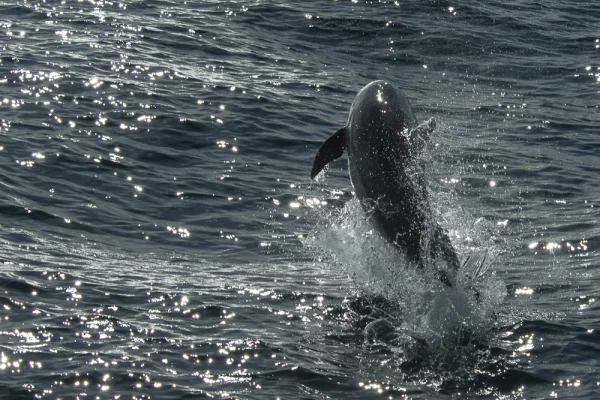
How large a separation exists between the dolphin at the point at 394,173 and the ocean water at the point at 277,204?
0.33 m

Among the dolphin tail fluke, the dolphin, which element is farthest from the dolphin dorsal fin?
the dolphin tail fluke

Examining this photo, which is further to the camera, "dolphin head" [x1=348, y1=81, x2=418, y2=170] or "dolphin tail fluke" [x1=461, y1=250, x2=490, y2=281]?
"dolphin tail fluke" [x1=461, y1=250, x2=490, y2=281]

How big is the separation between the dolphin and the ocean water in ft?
1.09

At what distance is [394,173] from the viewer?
37.0 ft

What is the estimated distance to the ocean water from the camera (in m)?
9.93

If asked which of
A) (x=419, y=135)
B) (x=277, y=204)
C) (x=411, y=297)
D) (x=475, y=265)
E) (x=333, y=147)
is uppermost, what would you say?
(x=419, y=135)

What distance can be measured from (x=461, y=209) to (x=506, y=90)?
8529 millimetres

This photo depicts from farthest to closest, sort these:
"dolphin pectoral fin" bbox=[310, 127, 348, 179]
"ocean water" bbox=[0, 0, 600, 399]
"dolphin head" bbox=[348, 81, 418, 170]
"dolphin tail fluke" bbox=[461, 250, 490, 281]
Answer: "dolphin pectoral fin" bbox=[310, 127, 348, 179], "dolphin tail fluke" bbox=[461, 250, 490, 281], "dolphin head" bbox=[348, 81, 418, 170], "ocean water" bbox=[0, 0, 600, 399]

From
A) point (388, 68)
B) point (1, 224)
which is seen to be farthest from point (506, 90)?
point (1, 224)

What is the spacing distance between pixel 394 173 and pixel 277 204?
467 centimetres

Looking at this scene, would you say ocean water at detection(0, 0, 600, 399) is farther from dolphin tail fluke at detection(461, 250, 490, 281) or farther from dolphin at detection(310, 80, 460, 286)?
dolphin at detection(310, 80, 460, 286)

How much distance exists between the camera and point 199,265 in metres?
13.2

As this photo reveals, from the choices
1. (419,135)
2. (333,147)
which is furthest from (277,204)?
(419,135)

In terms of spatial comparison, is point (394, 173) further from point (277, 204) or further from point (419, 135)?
point (277, 204)
